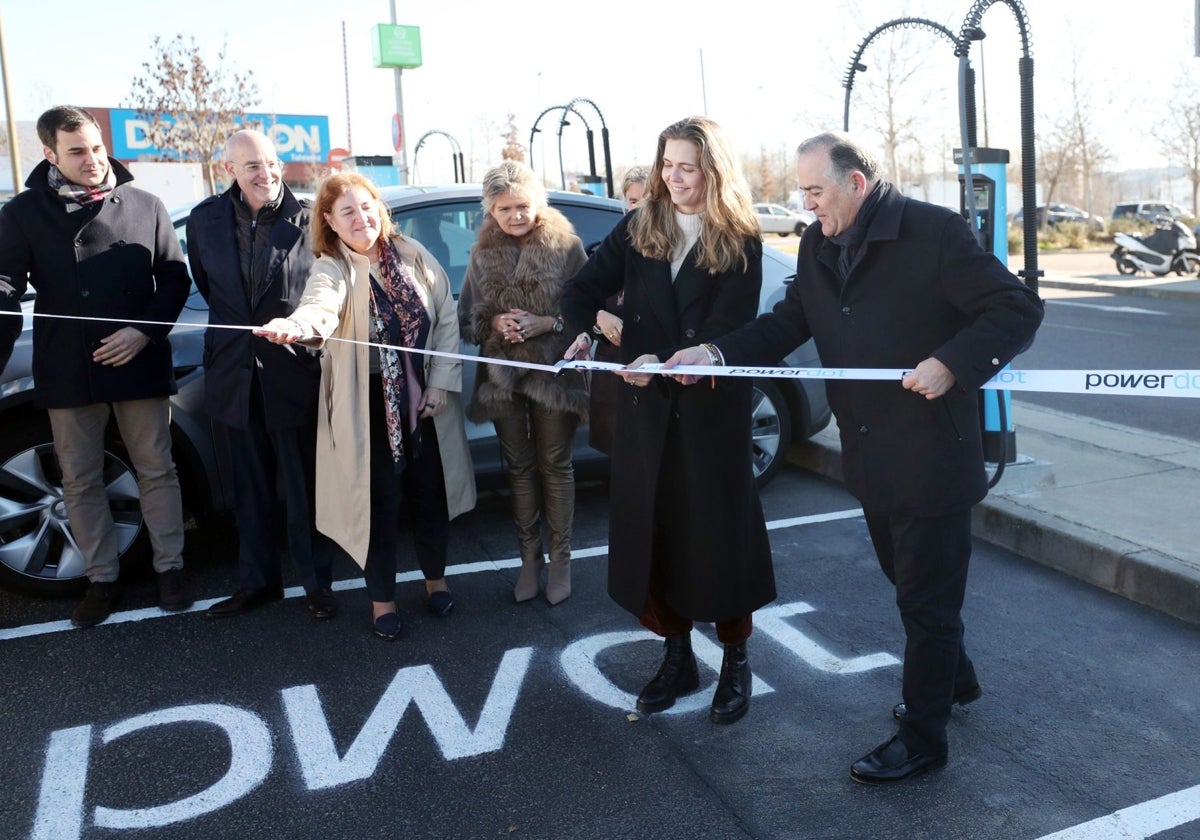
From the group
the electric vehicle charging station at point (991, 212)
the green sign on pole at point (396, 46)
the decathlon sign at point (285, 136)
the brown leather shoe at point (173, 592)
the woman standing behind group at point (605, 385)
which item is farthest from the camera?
the decathlon sign at point (285, 136)

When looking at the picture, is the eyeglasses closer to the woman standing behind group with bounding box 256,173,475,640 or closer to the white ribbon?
the woman standing behind group with bounding box 256,173,475,640

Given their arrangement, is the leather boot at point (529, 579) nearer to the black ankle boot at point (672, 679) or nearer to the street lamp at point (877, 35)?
A: the black ankle boot at point (672, 679)

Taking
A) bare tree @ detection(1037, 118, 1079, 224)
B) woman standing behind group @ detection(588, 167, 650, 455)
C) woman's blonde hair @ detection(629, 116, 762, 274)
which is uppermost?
bare tree @ detection(1037, 118, 1079, 224)

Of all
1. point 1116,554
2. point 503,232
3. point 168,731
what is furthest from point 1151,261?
point 168,731

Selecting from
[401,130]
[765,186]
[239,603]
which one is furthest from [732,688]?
[765,186]

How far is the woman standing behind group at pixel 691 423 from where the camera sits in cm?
322

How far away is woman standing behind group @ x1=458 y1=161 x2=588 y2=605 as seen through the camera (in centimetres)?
405

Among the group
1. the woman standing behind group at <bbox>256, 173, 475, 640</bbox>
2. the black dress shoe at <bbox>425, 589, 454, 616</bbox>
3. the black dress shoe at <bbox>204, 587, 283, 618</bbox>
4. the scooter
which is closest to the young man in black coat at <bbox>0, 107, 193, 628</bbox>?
the black dress shoe at <bbox>204, 587, 283, 618</bbox>

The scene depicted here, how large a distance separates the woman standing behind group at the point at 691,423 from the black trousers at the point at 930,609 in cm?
56

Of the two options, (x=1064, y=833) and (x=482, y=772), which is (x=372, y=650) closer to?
(x=482, y=772)

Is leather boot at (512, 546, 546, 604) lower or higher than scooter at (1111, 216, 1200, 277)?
lower

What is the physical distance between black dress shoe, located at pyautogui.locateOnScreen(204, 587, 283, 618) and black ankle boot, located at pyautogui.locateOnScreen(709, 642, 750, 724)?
1.99 meters

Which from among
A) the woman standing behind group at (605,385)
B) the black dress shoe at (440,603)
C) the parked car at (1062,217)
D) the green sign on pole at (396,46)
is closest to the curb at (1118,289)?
the parked car at (1062,217)

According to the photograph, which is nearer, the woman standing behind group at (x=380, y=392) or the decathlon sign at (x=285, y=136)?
the woman standing behind group at (x=380, y=392)
